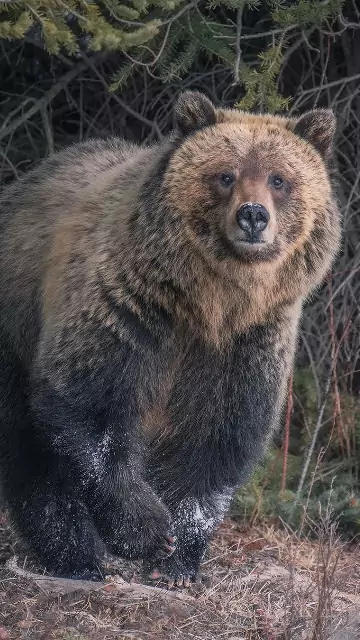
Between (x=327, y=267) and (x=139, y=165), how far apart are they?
1.09m

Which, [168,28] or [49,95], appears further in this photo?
[49,95]

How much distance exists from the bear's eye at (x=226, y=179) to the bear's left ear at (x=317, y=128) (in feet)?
1.70

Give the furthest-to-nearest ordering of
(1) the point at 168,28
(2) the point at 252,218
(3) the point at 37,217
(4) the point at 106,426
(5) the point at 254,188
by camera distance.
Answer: (3) the point at 37,217 → (1) the point at 168,28 → (4) the point at 106,426 → (5) the point at 254,188 → (2) the point at 252,218

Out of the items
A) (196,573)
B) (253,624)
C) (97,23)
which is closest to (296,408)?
(196,573)

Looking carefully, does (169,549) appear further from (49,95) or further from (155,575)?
(49,95)

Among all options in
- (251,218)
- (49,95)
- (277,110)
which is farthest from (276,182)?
(49,95)

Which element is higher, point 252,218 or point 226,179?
point 226,179

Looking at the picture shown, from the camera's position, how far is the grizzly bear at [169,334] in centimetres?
496

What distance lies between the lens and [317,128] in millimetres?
5207

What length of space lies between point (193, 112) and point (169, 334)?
1042 mm

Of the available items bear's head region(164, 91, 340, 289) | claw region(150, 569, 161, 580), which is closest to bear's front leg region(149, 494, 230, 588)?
claw region(150, 569, 161, 580)

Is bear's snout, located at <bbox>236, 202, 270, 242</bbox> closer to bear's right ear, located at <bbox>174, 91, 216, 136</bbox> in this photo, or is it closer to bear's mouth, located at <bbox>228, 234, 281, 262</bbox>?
bear's mouth, located at <bbox>228, 234, 281, 262</bbox>

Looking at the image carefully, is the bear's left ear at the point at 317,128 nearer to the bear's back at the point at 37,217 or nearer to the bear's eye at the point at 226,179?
the bear's eye at the point at 226,179

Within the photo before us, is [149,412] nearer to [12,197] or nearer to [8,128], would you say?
[12,197]
